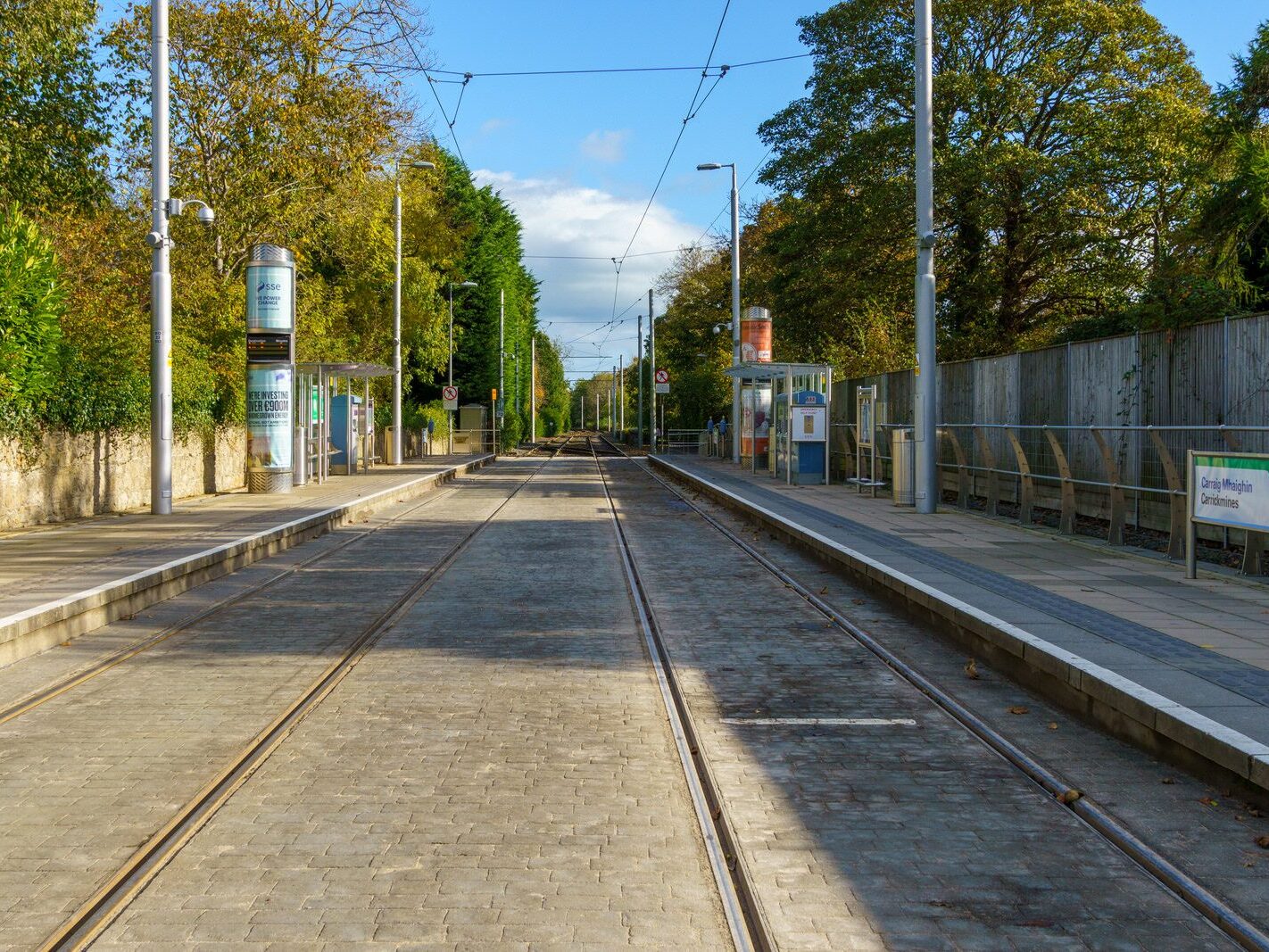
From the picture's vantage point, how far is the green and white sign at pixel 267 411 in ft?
80.3

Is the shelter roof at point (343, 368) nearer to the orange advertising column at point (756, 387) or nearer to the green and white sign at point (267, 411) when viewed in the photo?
the green and white sign at point (267, 411)

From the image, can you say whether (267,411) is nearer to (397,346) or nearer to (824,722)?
(397,346)

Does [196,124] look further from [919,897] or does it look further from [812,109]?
[919,897]

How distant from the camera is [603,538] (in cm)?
1784

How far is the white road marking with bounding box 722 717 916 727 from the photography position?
6812 mm

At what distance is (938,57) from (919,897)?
30543 millimetres

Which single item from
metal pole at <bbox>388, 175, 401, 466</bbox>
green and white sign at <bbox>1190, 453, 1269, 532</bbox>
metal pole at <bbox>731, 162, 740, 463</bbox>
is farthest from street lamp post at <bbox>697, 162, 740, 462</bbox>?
green and white sign at <bbox>1190, 453, 1269, 532</bbox>

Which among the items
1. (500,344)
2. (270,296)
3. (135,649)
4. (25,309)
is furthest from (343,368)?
(500,344)

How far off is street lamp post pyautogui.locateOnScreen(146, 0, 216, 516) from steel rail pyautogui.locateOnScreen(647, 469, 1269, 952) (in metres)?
12.5

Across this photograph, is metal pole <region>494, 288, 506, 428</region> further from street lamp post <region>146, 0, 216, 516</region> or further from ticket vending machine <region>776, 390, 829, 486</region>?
street lamp post <region>146, 0, 216, 516</region>

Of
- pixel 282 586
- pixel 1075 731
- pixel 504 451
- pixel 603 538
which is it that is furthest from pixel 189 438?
pixel 504 451

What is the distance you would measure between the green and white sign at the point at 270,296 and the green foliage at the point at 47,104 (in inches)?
201

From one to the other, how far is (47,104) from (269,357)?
23.7 ft

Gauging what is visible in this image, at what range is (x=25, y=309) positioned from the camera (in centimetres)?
1477
